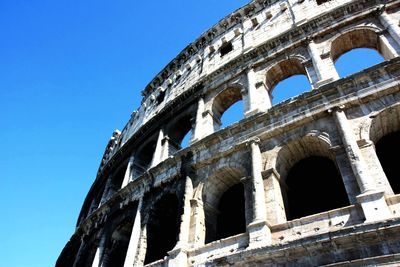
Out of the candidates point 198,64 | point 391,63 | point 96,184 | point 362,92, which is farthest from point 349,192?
point 96,184

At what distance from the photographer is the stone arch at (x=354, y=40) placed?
32.4 ft

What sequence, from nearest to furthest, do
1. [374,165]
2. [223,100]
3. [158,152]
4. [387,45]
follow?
[374,165] < [387,45] < [223,100] < [158,152]

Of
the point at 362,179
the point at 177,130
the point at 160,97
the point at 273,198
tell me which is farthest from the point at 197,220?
the point at 160,97

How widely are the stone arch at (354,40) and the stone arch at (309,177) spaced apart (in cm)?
364

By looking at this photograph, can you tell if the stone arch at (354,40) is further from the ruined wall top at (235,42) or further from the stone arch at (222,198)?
the stone arch at (222,198)

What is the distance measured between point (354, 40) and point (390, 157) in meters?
4.43

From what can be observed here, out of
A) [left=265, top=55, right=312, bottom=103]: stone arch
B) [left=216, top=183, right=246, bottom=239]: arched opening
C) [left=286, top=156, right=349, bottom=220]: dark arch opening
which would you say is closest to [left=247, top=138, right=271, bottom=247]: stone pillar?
[left=286, top=156, right=349, bottom=220]: dark arch opening

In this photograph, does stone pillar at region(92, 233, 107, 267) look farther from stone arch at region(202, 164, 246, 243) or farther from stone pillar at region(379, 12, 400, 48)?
stone pillar at region(379, 12, 400, 48)

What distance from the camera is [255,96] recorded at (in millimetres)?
10367

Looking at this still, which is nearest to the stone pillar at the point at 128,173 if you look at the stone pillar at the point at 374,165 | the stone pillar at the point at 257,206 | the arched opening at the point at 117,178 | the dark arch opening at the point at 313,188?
the arched opening at the point at 117,178

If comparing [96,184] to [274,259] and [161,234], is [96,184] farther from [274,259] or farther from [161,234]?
[274,259]

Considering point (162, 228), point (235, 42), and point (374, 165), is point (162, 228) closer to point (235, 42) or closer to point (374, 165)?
point (374, 165)

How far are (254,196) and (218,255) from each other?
151 centimetres

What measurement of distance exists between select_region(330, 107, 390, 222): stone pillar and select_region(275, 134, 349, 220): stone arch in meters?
0.54
